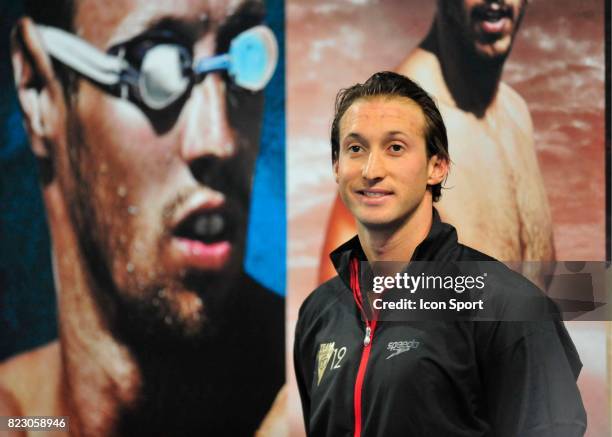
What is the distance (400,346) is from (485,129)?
184 cm

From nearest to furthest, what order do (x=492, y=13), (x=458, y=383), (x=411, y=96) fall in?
(x=458, y=383)
(x=411, y=96)
(x=492, y=13)

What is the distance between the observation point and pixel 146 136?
9.93 ft

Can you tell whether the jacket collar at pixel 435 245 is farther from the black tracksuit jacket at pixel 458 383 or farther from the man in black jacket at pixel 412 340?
the black tracksuit jacket at pixel 458 383

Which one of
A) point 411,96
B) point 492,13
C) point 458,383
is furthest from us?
point 492,13

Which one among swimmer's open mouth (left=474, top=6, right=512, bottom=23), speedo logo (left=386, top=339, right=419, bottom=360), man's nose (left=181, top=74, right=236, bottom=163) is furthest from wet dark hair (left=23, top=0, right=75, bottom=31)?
speedo logo (left=386, top=339, right=419, bottom=360)

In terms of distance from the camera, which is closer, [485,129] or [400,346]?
[400,346]

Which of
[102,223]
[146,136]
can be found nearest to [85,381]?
[102,223]

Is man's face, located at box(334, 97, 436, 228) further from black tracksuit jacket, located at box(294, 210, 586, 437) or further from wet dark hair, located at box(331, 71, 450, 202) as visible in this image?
black tracksuit jacket, located at box(294, 210, 586, 437)

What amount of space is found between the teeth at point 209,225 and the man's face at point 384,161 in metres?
1.72

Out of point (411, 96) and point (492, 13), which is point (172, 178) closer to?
point (492, 13)

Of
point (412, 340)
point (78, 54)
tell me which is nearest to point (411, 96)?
point (412, 340)

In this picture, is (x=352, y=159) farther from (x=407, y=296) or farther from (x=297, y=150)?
(x=297, y=150)

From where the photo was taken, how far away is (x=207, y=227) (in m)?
2.99

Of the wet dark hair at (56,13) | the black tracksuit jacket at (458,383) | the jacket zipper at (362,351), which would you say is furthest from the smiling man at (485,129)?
the black tracksuit jacket at (458,383)
